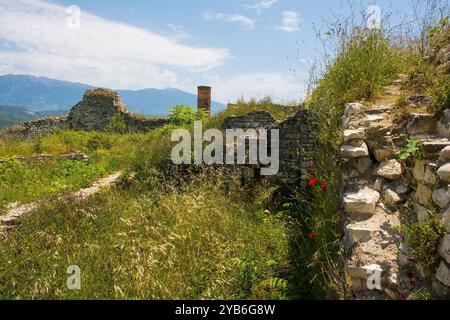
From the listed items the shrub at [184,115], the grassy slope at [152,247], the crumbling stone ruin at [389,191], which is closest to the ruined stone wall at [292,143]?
the grassy slope at [152,247]

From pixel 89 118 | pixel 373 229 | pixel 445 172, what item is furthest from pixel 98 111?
pixel 445 172

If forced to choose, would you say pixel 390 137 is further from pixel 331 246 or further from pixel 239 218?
pixel 239 218

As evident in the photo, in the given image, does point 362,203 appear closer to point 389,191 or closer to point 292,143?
point 389,191

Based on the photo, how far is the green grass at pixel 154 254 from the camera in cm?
403

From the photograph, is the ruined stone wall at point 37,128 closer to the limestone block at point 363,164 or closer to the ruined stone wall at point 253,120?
the ruined stone wall at point 253,120

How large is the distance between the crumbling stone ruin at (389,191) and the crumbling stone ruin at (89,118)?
15.9 m

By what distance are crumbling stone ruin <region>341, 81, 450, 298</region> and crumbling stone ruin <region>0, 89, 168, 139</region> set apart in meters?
15.9

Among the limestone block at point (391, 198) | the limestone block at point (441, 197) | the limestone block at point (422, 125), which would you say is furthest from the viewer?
the limestone block at point (422, 125)

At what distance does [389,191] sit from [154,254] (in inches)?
115

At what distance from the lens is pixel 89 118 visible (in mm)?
20328

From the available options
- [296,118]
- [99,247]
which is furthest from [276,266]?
[296,118]

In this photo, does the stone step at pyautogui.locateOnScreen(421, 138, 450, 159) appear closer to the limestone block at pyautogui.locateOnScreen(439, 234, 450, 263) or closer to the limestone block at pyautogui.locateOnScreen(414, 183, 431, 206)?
the limestone block at pyautogui.locateOnScreen(414, 183, 431, 206)

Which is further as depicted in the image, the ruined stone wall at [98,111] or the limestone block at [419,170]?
the ruined stone wall at [98,111]

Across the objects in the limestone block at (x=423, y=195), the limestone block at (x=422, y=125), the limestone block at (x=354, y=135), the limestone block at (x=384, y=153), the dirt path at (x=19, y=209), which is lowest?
the dirt path at (x=19, y=209)
